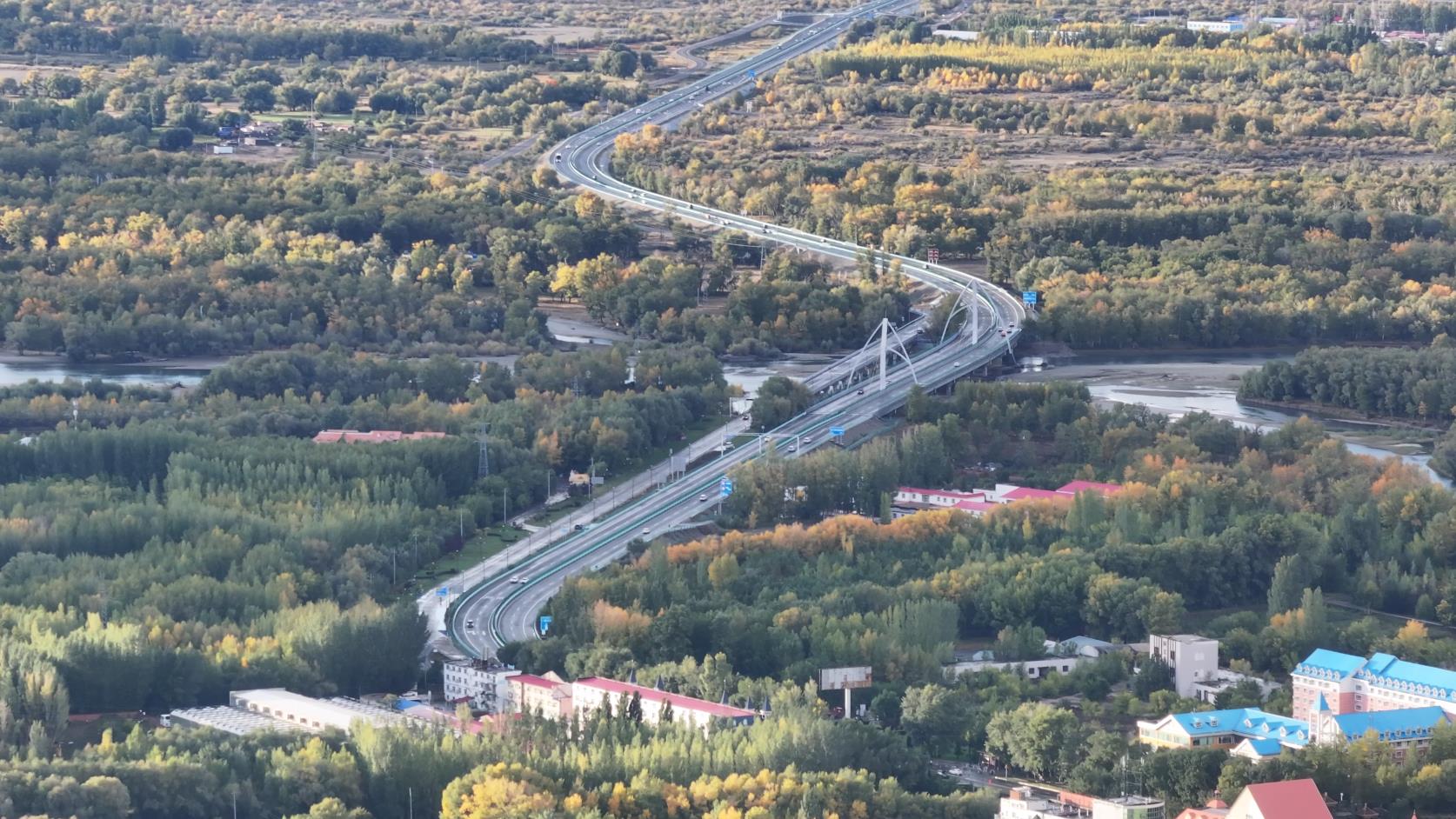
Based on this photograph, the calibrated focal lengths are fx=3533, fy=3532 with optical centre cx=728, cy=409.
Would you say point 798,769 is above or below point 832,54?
above

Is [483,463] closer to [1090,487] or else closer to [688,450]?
[688,450]

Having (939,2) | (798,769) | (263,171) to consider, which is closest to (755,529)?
(798,769)

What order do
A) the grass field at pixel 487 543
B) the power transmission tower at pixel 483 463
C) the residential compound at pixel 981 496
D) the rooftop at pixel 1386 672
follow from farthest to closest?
1. the power transmission tower at pixel 483 463
2. the residential compound at pixel 981 496
3. the grass field at pixel 487 543
4. the rooftop at pixel 1386 672

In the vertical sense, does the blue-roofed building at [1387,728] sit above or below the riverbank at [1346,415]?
above

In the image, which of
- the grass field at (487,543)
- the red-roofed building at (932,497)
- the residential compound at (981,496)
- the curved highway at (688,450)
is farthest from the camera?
the red-roofed building at (932,497)

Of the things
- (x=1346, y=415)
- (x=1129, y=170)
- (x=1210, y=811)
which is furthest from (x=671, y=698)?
(x=1129, y=170)

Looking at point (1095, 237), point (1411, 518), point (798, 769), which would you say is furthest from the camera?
point (1095, 237)

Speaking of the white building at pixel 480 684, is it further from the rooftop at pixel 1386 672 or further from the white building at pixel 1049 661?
the rooftop at pixel 1386 672

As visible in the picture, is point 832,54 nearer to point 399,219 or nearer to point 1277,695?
point 399,219

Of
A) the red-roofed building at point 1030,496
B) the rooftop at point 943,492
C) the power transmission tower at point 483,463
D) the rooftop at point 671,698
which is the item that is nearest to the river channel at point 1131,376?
the red-roofed building at point 1030,496
